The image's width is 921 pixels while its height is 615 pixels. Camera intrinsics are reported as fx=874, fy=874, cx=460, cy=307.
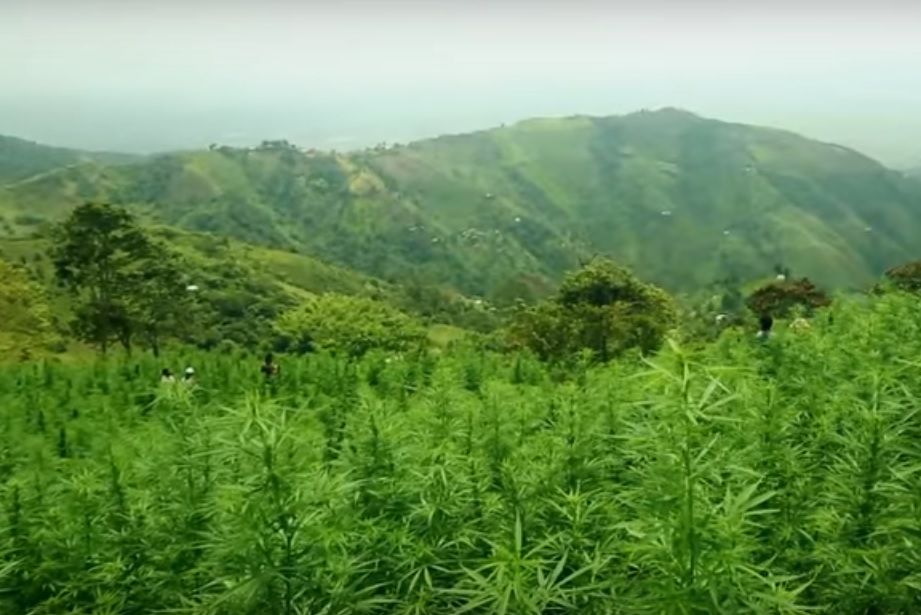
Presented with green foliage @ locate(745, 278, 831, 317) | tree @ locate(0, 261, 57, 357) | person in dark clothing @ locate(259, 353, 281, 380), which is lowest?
tree @ locate(0, 261, 57, 357)

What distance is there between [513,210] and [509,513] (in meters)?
162

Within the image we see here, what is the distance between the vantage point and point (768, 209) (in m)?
168

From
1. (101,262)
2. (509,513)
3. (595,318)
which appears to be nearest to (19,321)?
(101,262)

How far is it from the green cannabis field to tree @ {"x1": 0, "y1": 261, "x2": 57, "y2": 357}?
115 feet

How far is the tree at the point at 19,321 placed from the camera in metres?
36.6

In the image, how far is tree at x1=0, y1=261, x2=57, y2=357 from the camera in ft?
120

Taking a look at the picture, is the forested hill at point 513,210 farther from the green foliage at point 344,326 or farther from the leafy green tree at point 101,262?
the leafy green tree at point 101,262

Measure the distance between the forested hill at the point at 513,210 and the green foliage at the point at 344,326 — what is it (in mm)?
58026

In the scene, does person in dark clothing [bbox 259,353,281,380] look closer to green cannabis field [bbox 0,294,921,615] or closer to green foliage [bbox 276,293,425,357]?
green cannabis field [bbox 0,294,921,615]

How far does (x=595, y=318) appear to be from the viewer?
3547cm

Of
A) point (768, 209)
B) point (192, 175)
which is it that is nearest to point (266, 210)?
point (192, 175)

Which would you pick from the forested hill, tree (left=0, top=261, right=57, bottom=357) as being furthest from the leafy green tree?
the forested hill

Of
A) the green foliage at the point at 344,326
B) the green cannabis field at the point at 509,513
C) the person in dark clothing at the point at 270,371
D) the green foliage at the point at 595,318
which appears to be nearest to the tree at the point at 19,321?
the green foliage at the point at 344,326

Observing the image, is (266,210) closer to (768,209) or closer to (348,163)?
(348,163)
